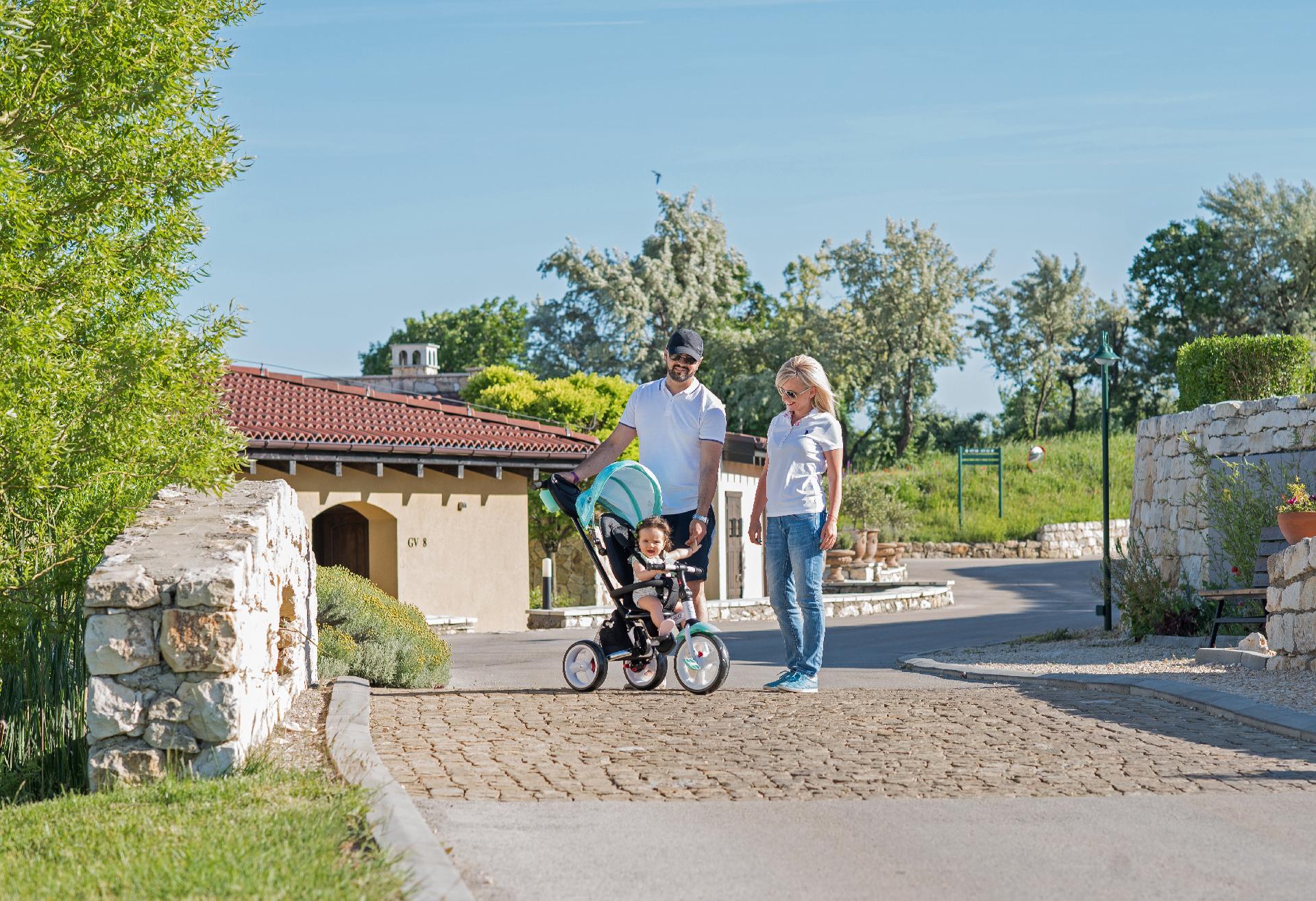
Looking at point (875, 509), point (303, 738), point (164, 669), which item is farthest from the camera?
point (875, 509)

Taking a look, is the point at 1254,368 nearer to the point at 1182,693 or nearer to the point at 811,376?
the point at 1182,693

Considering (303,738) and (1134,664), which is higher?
(303,738)

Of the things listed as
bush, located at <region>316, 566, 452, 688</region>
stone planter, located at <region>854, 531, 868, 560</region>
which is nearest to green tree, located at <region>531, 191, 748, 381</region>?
stone planter, located at <region>854, 531, 868, 560</region>

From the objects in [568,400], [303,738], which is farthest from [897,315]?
[303,738]

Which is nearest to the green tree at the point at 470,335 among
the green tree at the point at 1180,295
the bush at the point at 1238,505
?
the green tree at the point at 1180,295

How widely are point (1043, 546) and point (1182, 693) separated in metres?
31.7

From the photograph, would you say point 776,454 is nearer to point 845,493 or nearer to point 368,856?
point 368,856

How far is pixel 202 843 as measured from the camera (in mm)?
4137

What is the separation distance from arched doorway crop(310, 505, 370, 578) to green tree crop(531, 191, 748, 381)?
26067 millimetres

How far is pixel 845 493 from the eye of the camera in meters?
37.4

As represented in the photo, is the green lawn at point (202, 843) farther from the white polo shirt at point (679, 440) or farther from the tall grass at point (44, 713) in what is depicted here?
the white polo shirt at point (679, 440)

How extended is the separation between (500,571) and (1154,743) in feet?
55.4

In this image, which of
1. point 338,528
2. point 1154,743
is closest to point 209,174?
point 1154,743

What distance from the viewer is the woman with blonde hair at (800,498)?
8039mm
